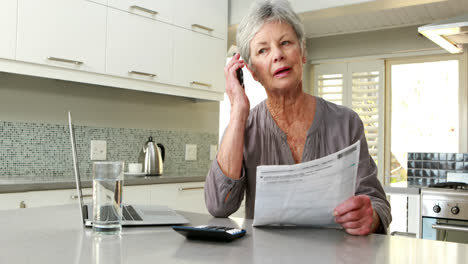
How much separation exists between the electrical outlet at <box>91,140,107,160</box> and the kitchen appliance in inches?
81.4

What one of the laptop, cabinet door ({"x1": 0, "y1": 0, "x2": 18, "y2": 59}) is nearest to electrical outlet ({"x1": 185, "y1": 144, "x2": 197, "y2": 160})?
cabinet door ({"x1": 0, "y1": 0, "x2": 18, "y2": 59})

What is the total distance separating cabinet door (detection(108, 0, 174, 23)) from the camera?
2.83m

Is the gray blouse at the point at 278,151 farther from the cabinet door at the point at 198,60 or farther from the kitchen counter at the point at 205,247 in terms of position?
the cabinet door at the point at 198,60

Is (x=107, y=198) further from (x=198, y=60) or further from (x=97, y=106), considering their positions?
(x=198, y=60)

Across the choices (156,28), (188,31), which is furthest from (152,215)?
(188,31)

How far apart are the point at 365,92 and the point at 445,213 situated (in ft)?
8.26

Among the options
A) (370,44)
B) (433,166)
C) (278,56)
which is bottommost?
(433,166)

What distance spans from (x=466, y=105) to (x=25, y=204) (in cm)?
414

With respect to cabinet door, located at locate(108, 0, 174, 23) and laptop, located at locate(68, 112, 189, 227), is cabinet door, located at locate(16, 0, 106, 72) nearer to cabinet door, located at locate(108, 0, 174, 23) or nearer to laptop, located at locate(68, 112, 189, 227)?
cabinet door, located at locate(108, 0, 174, 23)

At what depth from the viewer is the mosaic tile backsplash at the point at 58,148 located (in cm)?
261

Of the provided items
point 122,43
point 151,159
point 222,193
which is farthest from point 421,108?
point 222,193

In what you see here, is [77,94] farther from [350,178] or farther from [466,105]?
[466,105]

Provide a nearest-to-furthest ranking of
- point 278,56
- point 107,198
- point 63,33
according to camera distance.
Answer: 1. point 107,198
2. point 278,56
3. point 63,33

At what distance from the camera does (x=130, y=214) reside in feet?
3.79
